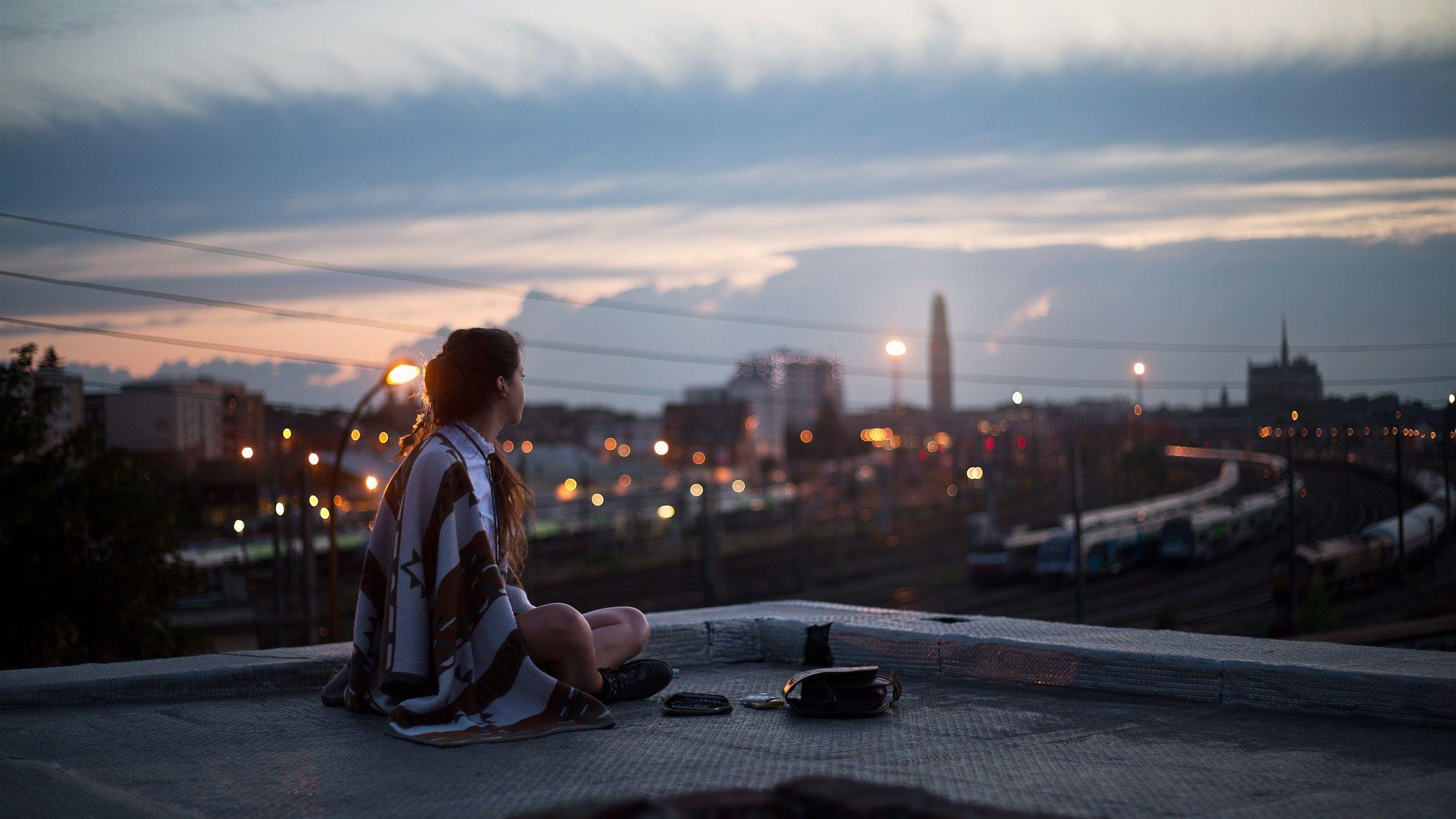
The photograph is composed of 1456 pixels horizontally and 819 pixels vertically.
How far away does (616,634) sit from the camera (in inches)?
149

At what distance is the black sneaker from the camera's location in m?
3.73

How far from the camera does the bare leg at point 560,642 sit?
3408 millimetres

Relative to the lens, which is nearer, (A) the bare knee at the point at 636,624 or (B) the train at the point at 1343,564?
(A) the bare knee at the point at 636,624

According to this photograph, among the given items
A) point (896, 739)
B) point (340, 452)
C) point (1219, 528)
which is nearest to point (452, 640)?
point (896, 739)

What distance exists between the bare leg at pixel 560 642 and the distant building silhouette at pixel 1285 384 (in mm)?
21002

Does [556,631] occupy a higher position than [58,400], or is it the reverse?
[58,400]

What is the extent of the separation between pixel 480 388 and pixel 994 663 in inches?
83.1

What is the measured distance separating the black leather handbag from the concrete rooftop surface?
46 millimetres

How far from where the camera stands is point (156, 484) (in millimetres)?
20688

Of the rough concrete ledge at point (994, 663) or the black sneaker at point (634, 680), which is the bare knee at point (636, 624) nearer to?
the black sneaker at point (634, 680)

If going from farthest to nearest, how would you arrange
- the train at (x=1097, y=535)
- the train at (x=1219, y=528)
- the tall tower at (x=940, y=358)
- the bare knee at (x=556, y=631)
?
the tall tower at (x=940, y=358) → the train at (x=1097, y=535) → the train at (x=1219, y=528) → the bare knee at (x=556, y=631)

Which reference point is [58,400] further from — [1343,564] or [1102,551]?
[1102,551]

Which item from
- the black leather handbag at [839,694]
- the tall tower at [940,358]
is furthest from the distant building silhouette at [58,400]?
the tall tower at [940,358]

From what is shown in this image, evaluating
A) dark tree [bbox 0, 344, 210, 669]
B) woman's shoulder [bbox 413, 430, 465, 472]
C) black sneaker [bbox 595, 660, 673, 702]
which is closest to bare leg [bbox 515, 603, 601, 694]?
black sneaker [bbox 595, 660, 673, 702]
